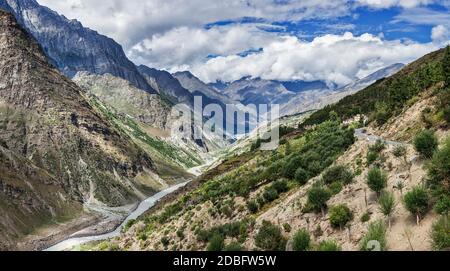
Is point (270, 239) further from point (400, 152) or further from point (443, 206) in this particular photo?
point (443, 206)

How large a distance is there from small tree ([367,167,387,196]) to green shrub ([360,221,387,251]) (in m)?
5.31

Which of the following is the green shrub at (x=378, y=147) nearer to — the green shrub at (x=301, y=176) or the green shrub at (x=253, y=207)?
the green shrub at (x=301, y=176)

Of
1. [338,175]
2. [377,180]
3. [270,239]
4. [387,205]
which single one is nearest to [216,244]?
[270,239]

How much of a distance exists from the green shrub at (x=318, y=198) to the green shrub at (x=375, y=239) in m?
8.70

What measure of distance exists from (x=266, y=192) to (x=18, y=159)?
499 feet

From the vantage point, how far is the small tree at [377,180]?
33.0 meters

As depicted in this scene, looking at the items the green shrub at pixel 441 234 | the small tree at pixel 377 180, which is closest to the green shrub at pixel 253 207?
the small tree at pixel 377 180

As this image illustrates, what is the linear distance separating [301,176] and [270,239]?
15762mm

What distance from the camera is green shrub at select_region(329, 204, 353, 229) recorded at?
32.6 meters

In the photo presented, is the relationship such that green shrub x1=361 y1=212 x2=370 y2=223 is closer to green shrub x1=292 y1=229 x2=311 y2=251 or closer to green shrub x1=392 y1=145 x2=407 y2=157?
green shrub x1=292 y1=229 x2=311 y2=251

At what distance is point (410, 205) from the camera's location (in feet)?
91.0

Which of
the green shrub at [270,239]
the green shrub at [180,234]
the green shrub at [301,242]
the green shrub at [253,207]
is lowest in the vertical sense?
the green shrub at [180,234]

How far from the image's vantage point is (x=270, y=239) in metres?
36.8
